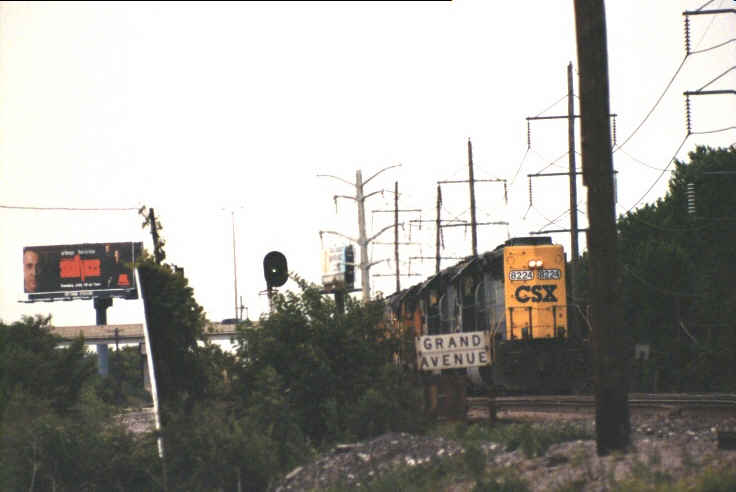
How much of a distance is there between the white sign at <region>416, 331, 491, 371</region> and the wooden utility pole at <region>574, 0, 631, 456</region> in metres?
6.66

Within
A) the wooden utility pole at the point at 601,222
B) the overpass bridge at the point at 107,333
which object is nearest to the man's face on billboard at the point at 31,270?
the overpass bridge at the point at 107,333

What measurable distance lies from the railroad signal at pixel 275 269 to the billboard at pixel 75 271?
85460 millimetres

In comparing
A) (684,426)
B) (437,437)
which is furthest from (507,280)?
(684,426)

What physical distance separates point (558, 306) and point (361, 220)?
26416 mm

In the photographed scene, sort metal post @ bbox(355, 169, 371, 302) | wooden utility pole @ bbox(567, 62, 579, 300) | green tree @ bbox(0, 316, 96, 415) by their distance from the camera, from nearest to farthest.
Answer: green tree @ bbox(0, 316, 96, 415), wooden utility pole @ bbox(567, 62, 579, 300), metal post @ bbox(355, 169, 371, 302)

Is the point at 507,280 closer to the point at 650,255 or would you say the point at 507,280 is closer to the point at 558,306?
the point at 558,306

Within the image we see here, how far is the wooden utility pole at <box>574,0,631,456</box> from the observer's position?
14742mm

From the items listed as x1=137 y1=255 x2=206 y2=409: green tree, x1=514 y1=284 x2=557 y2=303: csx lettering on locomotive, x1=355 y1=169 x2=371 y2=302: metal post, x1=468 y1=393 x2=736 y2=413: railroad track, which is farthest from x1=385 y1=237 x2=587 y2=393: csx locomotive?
x1=355 y1=169 x2=371 y2=302: metal post

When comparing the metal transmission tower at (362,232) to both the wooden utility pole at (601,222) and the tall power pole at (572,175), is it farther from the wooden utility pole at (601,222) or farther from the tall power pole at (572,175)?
the wooden utility pole at (601,222)

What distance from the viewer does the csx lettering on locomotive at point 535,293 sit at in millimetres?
29062

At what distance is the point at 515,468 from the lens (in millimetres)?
15156

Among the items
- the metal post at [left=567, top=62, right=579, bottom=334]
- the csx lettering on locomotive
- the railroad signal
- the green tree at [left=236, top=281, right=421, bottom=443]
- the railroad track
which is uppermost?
the metal post at [left=567, top=62, right=579, bottom=334]

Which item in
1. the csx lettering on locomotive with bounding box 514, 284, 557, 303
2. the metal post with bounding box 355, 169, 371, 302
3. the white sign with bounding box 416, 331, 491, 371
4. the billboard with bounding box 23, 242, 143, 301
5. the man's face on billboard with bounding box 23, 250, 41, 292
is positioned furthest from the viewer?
the man's face on billboard with bounding box 23, 250, 41, 292

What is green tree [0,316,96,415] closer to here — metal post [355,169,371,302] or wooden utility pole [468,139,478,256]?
metal post [355,169,371,302]
